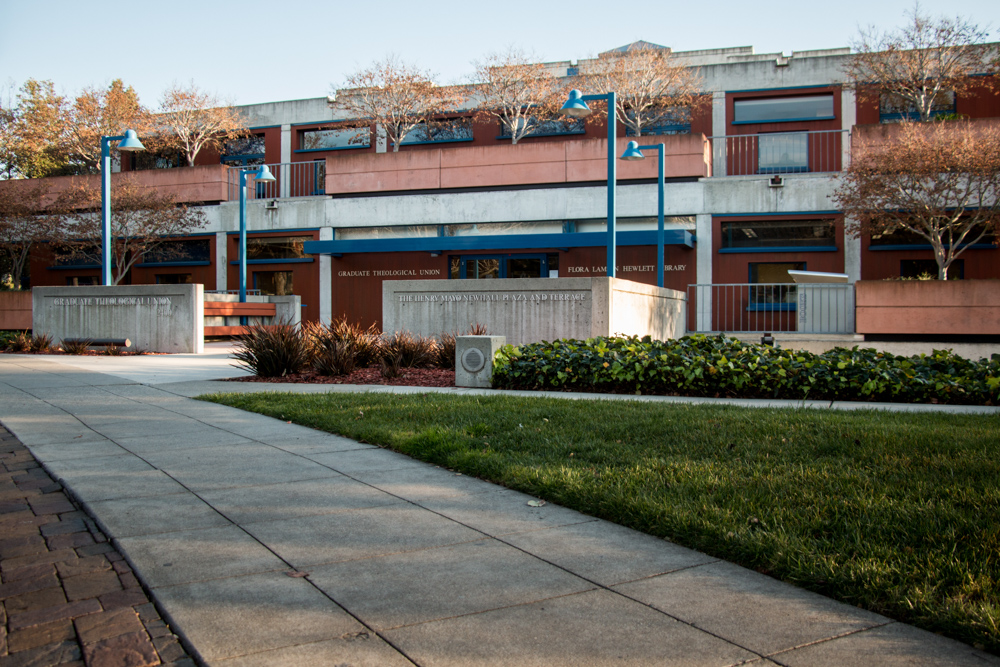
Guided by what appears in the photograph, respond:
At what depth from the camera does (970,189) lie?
19.3 metres

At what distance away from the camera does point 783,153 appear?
2559cm

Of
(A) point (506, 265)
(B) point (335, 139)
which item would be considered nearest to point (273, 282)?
(B) point (335, 139)

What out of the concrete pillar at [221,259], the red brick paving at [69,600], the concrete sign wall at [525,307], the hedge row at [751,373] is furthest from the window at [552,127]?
the red brick paving at [69,600]

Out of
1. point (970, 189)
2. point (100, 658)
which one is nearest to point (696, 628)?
point (100, 658)

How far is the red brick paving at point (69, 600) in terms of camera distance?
291 centimetres

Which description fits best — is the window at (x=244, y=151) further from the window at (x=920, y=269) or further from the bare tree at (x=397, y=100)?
the window at (x=920, y=269)

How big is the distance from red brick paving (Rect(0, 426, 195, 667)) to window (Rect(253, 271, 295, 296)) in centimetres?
2665

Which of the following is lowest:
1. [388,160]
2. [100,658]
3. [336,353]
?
[100,658]

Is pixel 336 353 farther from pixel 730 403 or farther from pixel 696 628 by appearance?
pixel 696 628

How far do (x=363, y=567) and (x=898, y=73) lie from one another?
24.7m

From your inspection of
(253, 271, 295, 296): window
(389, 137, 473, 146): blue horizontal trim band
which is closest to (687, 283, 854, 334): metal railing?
(389, 137, 473, 146): blue horizontal trim band

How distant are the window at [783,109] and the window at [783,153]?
1.74 metres

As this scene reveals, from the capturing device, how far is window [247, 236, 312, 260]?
30641mm

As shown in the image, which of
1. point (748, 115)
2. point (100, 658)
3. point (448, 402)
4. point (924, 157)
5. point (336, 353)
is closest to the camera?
point (100, 658)
